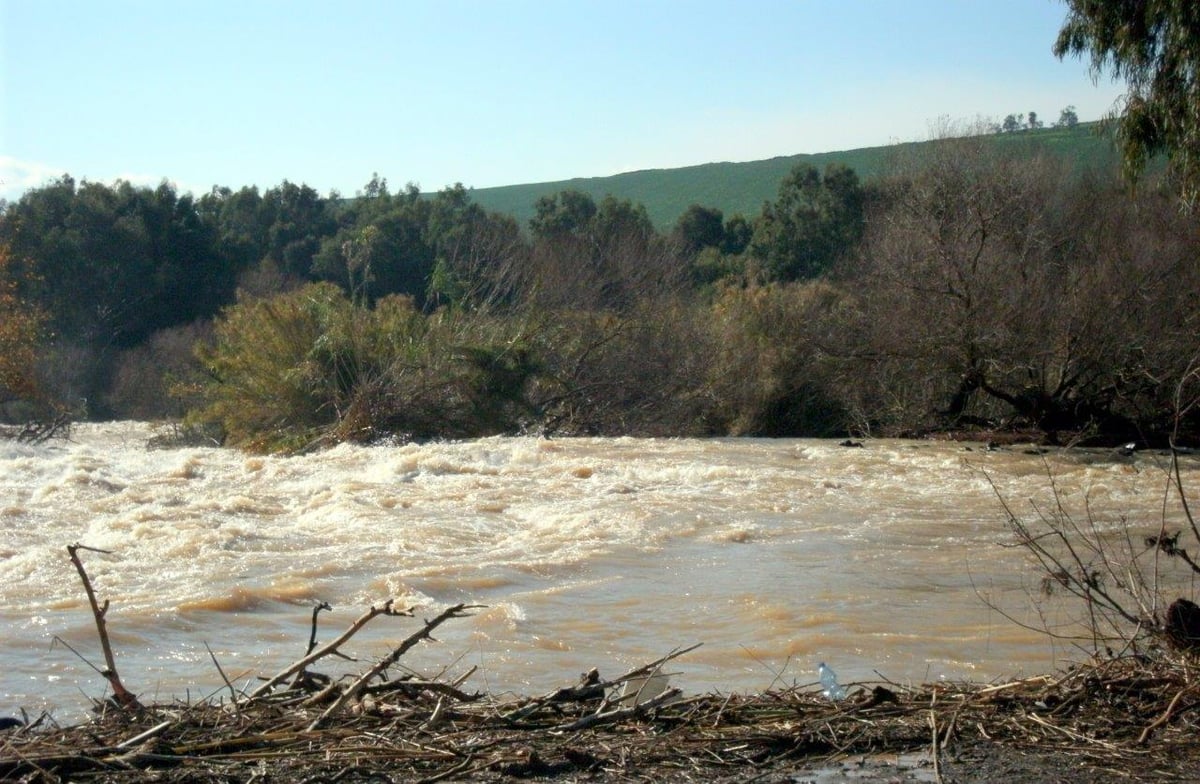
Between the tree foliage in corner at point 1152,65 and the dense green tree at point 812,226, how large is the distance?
1046 inches

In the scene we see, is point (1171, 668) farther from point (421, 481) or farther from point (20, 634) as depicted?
point (421, 481)

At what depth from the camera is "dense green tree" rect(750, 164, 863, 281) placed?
45.7 meters

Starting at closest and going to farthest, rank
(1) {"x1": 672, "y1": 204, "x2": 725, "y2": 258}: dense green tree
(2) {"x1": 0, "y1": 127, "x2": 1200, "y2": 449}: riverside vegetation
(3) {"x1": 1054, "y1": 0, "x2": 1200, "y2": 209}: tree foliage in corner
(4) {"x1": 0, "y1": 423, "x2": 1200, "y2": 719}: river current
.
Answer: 1. (4) {"x1": 0, "y1": 423, "x2": 1200, "y2": 719}: river current
2. (3) {"x1": 1054, "y1": 0, "x2": 1200, "y2": 209}: tree foliage in corner
3. (2) {"x1": 0, "y1": 127, "x2": 1200, "y2": 449}: riverside vegetation
4. (1) {"x1": 672, "y1": 204, "x2": 725, "y2": 258}: dense green tree

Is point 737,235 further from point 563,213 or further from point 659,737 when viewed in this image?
point 659,737

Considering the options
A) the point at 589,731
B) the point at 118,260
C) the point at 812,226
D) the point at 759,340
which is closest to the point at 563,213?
the point at 812,226

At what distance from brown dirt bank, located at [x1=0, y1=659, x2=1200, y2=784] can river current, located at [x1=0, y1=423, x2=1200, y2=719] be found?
4.76ft

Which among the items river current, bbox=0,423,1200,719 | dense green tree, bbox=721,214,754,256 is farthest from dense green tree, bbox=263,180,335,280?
river current, bbox=0,423,1200,719

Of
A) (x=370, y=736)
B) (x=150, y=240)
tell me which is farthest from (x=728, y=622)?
(x=150, y=240)

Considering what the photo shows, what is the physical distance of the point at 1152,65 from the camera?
17.7 meters

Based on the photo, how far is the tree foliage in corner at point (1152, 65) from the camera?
664 inches

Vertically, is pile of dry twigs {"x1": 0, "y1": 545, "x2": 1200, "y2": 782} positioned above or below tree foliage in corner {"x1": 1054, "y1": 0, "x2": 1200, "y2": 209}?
below

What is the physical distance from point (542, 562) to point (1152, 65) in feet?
39.5

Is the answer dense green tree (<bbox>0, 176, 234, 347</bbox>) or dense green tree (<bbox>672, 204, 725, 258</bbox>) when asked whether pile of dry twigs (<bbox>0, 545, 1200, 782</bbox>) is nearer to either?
dense green tree (<bbox>0, 176, 234, 347</bbox>)

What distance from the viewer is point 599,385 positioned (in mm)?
27797
